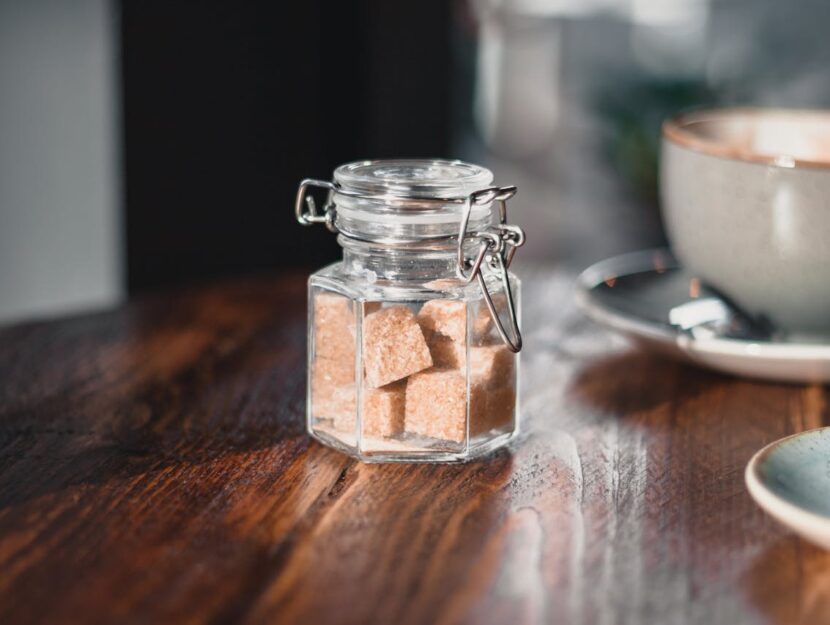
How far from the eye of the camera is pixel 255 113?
2188mm

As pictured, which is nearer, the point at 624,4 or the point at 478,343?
the point at 478,343

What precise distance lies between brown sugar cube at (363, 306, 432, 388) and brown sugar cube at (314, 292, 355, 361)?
3 cm

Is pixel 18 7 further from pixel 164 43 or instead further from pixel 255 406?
pixel 255 406

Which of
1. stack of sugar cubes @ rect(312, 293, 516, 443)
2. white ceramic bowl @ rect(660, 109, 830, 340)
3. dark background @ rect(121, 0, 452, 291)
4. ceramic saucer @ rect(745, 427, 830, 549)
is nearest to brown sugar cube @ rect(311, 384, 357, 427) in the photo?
stack of sugar cubes @ rect(312, 293, 516, 443)

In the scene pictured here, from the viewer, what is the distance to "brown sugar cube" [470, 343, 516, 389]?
73 centimetres

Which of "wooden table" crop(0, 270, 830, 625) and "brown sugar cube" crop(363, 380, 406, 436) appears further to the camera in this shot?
"brown sugar cube" crop(363, 380, 406, 436)

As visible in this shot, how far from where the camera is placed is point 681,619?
1.75 ft

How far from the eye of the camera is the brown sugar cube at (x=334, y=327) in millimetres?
743

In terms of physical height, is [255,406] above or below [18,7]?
below

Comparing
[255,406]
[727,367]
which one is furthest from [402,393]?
[727,367]

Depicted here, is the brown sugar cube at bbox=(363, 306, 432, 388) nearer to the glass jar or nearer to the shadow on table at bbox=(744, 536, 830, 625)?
the glass jar

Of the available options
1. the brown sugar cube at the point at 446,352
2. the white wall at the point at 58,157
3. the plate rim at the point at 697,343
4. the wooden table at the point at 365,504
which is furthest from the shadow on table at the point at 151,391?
the white wall at the point at 58,157

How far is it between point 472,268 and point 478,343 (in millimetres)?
49

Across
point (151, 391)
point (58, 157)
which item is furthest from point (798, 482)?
point (58, 157)
